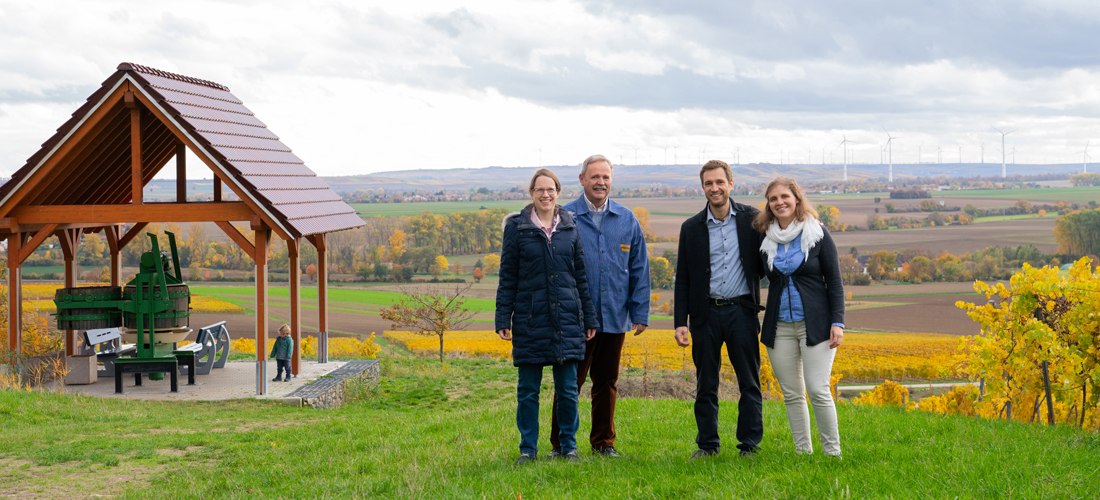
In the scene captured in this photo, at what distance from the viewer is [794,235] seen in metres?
6.34

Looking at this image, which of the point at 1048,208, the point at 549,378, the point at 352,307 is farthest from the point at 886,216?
the point at 549,378

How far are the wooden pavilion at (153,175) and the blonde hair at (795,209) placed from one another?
341 inches

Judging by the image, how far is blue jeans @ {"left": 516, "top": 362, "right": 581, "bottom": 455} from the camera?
6.74 meters

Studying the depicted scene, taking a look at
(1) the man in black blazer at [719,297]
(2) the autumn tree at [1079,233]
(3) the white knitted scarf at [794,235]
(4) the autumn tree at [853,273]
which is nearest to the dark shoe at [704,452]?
(1) the man in black blazer at [719,297]

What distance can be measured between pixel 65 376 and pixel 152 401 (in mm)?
2313

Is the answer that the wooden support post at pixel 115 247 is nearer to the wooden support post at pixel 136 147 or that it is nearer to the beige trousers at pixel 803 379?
the wooden support post at pixel 136 147

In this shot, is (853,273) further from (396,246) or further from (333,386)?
(333,386)

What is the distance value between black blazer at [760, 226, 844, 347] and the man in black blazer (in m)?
0.18

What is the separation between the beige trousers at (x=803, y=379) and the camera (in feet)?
20.6

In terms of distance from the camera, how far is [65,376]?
15570 millimetres

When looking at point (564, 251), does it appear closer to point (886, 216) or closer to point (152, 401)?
point (152, 401)

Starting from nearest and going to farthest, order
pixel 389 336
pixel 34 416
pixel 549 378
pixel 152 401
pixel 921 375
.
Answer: pixel 34 416 < pixel 152 401 < pixel 549 378 < pixel 921 375 < pixel 389 336

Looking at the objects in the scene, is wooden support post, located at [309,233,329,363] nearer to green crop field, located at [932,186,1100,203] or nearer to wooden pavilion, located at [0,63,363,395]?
wooden pavilion, located at [0,63,363,395]

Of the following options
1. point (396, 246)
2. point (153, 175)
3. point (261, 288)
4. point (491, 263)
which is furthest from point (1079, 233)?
point (261, 288)
